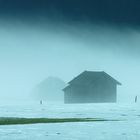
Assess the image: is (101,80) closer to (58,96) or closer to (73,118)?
(73,118)

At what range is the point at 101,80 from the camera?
53.4 metres

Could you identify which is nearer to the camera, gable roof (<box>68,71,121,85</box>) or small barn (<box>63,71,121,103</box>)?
gable roof (<box>68,71,121,85</box>)

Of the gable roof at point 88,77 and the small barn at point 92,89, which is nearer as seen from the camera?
the gable roof at point 88,77

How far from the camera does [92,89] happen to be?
5334 centimetres

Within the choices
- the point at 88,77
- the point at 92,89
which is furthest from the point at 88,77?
the point at 92,89

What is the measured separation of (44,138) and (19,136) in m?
0.57

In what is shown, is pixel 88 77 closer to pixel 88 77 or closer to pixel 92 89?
pixel 88 77

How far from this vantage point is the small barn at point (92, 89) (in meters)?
52.1

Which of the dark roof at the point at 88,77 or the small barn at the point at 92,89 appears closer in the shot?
the dark roof at the point at 88,77

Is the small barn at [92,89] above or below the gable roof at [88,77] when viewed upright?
below

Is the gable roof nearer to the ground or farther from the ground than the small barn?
farther from the ground

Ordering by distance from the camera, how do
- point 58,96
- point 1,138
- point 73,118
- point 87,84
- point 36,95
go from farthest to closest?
1. point 36,95
2. point 58,96
3. point 87,84
4. point 73,118
5. point 1,138

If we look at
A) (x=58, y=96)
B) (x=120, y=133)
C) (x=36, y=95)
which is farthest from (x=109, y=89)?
(x=36, y=95)

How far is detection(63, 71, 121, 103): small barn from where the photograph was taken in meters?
52.1
